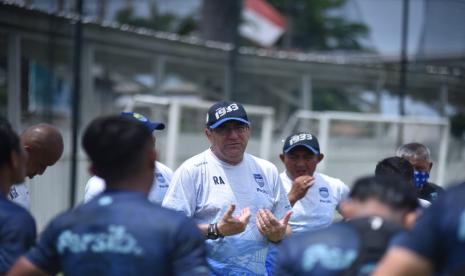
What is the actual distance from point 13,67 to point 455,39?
21.7ft

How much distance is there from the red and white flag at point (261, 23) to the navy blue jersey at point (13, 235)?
14.7m

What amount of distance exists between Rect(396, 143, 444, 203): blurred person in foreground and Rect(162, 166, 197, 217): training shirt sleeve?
5.97 ft

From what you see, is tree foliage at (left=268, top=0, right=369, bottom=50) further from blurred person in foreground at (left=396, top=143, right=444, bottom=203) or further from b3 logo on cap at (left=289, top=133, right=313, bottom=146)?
b3 logo on cap at (left=289, top=133, right=313, bottom=146)

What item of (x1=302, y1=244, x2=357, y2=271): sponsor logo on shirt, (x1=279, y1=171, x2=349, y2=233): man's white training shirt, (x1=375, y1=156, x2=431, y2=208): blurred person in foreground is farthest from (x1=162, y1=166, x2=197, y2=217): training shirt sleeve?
(x1=302, y1=244, x2=357, y2=271): sponsor logo on shirt

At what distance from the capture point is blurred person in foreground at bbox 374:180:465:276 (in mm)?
2475

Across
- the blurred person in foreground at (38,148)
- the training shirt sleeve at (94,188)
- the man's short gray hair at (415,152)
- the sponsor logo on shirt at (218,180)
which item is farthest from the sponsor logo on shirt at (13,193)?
the man's short gray hair at (415,152)

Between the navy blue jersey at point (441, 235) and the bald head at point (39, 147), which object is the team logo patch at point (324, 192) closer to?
the bald head at point (39, 147)

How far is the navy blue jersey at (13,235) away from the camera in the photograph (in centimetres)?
292

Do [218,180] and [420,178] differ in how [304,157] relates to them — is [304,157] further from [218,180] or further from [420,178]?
[218,180]

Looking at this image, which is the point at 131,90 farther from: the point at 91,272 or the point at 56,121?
the point at 91,272

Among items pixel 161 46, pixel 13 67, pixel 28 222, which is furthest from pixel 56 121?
pixel 28 222

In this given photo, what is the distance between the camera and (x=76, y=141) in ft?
29.9

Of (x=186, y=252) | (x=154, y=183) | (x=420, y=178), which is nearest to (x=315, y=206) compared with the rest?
(x=420, y=178)

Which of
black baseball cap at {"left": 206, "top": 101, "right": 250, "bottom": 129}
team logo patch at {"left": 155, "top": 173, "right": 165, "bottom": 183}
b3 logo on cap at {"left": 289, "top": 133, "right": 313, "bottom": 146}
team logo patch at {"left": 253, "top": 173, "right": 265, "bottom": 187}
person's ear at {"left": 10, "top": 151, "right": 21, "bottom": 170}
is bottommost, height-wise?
team logo patch at {"left": 155, "top": 173, "right": 165, "bottom": 183}
